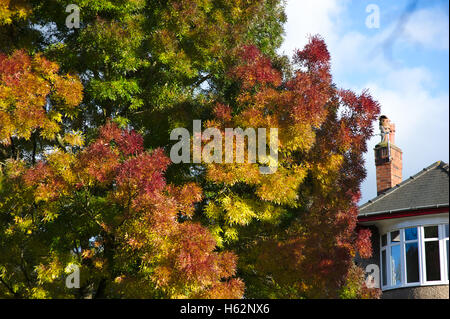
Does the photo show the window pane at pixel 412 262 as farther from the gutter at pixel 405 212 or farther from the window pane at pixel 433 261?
the gutter at pixel 405 212

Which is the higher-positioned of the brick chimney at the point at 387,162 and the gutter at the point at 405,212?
the brick chimney at the point at 387,162

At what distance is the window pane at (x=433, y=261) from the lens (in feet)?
62.6

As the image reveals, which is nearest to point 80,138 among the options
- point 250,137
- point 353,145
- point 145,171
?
point 145,171

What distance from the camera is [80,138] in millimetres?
15930

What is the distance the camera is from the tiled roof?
1920cm

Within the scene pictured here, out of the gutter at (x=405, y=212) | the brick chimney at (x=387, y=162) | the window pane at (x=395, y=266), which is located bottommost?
the window pane at (x=395, y=266)

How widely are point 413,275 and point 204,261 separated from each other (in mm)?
9436

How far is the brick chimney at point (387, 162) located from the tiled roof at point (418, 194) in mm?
2712

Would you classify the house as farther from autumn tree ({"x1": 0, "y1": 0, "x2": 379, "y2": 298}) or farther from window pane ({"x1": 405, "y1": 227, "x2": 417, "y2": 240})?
autumn tree ({"x1": 0, "y1": 0, "x2": 379, "y2": 298})

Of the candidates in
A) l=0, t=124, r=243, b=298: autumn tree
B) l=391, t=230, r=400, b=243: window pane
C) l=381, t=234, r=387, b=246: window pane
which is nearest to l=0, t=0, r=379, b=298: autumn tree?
l=0, t=124, r=243, b=298: autumn tree

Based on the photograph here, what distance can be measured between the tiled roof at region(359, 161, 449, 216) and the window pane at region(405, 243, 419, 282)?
1308mm

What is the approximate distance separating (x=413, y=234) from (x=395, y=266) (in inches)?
51.6

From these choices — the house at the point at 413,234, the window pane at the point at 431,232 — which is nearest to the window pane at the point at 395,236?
the house at the point at 413,234
